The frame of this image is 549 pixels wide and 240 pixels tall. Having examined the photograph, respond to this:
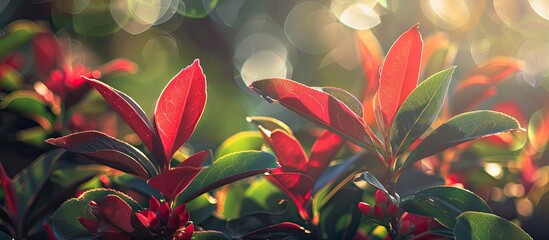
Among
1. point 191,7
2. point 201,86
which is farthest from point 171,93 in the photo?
point 191,7

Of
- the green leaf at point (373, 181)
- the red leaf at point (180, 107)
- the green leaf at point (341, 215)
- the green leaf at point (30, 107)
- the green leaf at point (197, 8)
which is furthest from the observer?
the green leaf at point (197, 8)

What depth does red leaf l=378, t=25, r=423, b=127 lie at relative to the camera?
120 centimetres

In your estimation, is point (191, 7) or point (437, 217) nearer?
point (437, 217)

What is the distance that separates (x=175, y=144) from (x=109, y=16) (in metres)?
2.95

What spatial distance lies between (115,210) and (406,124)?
19.5 inches

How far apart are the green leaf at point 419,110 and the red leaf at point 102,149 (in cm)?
43

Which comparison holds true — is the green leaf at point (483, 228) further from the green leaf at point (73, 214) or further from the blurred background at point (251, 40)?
the blurred background at point (251, 40)

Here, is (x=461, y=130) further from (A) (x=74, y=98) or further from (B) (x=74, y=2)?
(B) (x=74, y=2)

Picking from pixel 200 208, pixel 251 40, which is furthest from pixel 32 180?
pixel 251 40

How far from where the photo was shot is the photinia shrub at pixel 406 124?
1.13 metres

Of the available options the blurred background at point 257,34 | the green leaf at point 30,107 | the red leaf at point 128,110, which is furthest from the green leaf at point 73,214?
the blurred background at point 257,34

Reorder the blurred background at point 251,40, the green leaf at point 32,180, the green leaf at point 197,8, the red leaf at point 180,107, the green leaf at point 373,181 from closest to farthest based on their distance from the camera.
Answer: the green leaf at point 373,181 → the red leaf at point 180,107 → the green leaf at point 32,180 → the blurred background at point 251,40 → the green leaf at point 197,8

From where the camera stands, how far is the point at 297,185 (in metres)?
1.34

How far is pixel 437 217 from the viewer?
1142mm
